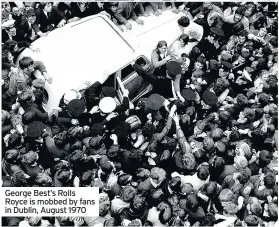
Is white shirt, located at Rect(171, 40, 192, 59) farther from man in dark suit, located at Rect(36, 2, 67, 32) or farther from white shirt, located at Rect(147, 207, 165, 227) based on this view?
white shirt, located at Rect(147, 207, 165, 227)

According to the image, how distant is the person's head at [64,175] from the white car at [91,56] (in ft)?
3.96

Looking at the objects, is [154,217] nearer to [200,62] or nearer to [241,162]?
[241,162]

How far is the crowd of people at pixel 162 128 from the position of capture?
5.45 meters

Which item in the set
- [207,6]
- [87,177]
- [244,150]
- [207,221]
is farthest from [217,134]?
[207,6]

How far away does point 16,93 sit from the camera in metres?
6.33

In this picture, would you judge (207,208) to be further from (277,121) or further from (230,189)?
(277,121)

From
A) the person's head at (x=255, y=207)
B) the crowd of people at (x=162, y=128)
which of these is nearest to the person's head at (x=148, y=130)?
the crowd of people at (x=162, y=128)

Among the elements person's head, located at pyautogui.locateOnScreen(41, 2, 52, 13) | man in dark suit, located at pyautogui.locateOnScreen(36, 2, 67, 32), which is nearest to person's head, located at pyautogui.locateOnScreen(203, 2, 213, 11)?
man in dark suit, located at pyautogui.locateOnScreen(36, 2, 67, 32)

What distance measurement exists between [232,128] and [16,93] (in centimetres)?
316

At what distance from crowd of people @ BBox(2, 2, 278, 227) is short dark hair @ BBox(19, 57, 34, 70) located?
0.05ft

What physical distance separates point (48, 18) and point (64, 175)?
125 inches

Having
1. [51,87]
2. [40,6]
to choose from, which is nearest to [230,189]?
[51,87]

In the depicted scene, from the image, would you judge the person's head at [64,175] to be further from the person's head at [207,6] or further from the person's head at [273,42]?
the person's head at [273,42]
